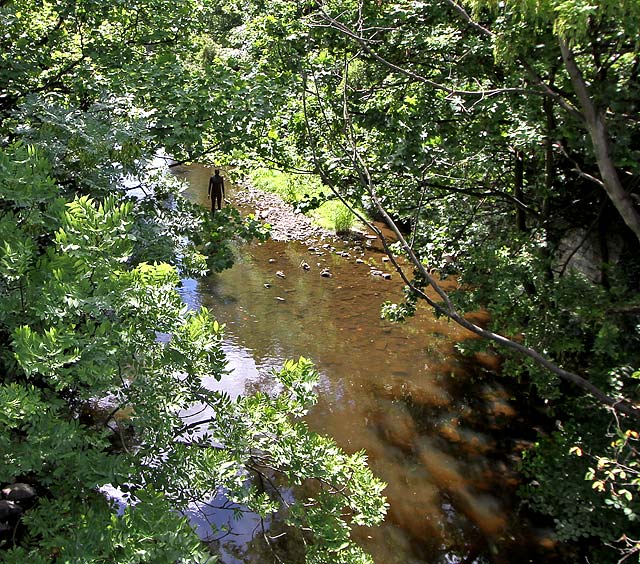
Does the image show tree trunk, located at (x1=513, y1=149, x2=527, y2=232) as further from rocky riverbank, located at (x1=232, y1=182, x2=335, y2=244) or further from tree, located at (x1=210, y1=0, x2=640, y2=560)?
rocky riverbank, located at (x1=232, y1=182, x2=335, y2=244)

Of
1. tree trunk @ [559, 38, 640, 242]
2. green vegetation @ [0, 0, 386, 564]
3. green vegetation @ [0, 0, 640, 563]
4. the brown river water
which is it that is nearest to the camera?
green vegetation @ [0, 0, 386, 564]

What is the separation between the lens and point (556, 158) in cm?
710

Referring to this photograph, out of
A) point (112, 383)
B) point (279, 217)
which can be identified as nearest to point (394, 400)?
point (112, 383)

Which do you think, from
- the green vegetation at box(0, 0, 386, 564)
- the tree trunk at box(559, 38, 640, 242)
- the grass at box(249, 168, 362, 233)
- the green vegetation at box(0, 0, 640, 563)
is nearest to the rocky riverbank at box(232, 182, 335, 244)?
the grass at box(249, 168, 362, 233)

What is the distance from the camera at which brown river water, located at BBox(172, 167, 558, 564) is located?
20.7 feet

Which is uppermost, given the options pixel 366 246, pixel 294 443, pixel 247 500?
pixel 366 246

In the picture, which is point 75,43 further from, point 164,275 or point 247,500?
point 247,500

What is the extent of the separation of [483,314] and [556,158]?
4921 mm

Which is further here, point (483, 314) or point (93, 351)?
point (483, 314)

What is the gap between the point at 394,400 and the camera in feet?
28.8

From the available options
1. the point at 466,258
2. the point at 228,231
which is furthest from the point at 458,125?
the point at 228,231

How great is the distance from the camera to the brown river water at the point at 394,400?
6.30 m

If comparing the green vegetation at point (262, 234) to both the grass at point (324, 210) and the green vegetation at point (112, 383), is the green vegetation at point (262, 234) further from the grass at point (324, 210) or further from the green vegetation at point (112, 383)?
the grass at point (324, 210)

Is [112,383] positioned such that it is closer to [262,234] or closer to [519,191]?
[262,234]
